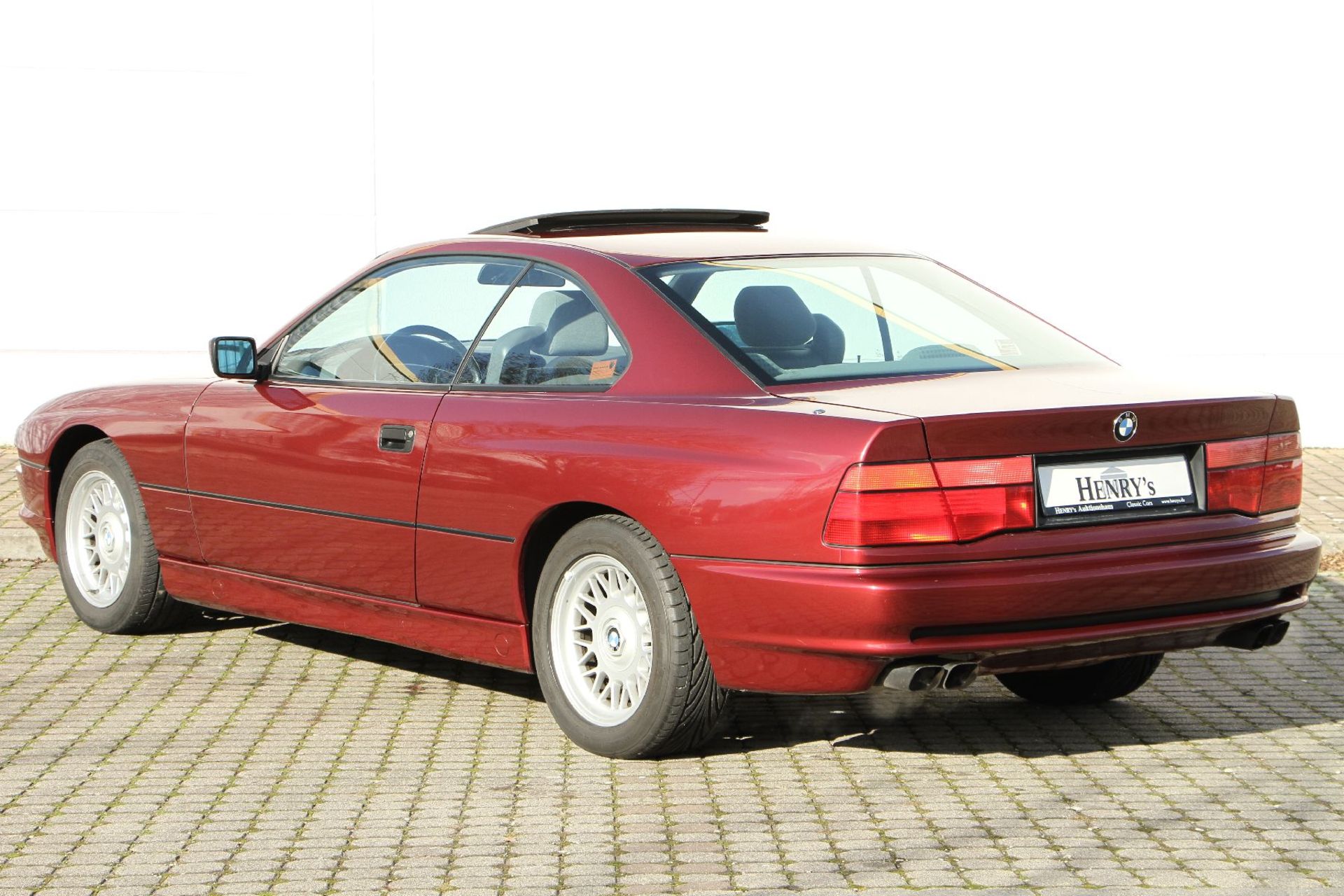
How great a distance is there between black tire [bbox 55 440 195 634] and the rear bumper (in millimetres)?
2853

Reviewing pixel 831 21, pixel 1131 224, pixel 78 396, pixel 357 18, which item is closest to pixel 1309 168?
pixel 1131 224

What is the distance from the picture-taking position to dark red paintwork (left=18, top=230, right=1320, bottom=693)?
189 inches

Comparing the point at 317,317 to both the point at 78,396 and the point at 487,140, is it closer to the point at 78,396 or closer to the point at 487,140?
the point at 78,396

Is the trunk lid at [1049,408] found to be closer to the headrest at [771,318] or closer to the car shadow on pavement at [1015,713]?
the headrest at [771,318]

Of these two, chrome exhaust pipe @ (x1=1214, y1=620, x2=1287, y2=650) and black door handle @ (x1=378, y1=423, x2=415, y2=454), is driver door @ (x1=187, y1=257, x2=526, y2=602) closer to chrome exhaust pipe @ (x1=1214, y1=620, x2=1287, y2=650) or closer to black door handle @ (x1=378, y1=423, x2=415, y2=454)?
black door handle @ (x1=378, y1=423, x2=415, y2=454)

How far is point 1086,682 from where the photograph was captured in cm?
615

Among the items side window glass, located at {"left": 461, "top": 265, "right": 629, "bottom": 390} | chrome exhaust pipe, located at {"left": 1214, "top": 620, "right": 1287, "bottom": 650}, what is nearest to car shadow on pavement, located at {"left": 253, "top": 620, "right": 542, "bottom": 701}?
side window glass, located at {"left": 461, "top": 265, "right": 629, "bottom": 390}

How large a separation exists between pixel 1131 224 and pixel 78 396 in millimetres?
7856

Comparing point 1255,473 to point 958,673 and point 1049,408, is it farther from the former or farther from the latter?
point 958,673

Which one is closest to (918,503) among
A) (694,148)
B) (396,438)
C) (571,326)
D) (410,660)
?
(571,326)

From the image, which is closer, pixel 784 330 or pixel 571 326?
pixel 784 330

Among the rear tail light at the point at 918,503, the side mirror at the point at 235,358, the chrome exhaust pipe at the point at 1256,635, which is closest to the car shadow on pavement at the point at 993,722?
the chrome exhaust pipe at the point at 1256,635

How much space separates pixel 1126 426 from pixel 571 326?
1.71m

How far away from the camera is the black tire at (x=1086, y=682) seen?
6098 millimetres
